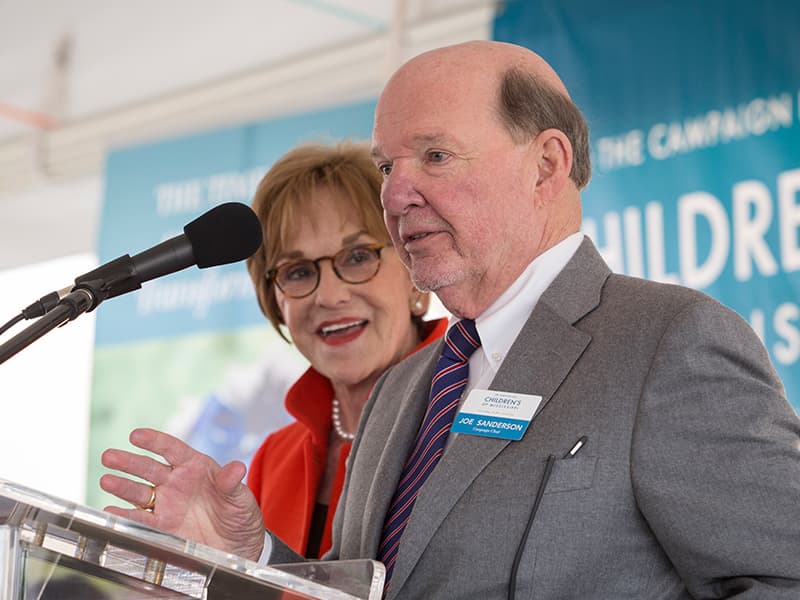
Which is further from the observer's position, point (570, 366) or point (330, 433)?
point (330, 433)

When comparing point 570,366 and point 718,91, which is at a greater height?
point 718,91

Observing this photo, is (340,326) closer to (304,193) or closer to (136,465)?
(304,193)

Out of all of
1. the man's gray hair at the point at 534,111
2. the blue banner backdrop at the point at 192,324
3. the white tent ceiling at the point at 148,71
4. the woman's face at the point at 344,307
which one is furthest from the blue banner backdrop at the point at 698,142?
the man's gray hair at the point at 534,111

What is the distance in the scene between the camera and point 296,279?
287cm

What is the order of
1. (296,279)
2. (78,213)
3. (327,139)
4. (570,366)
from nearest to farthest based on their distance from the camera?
(570,366), (296,279), (327,139), (78,213)

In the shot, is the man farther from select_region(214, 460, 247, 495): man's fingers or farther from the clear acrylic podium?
the clear acrylic podium

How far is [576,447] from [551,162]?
0.56 m

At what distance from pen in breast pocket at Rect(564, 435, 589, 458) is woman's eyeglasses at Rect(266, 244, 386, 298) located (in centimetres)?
129

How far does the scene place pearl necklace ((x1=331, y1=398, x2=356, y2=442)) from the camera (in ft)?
9.39

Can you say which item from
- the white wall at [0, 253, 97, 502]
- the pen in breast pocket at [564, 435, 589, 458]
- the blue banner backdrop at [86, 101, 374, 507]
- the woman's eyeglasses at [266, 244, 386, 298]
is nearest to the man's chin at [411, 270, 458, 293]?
the pen in breast pocket at [564, 435, 589, 458]

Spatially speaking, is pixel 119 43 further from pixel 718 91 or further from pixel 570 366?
pixel 570 366

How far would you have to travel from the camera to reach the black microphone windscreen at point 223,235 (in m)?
1.63

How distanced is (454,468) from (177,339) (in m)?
4.21

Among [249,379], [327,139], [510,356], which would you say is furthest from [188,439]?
[510,356]
